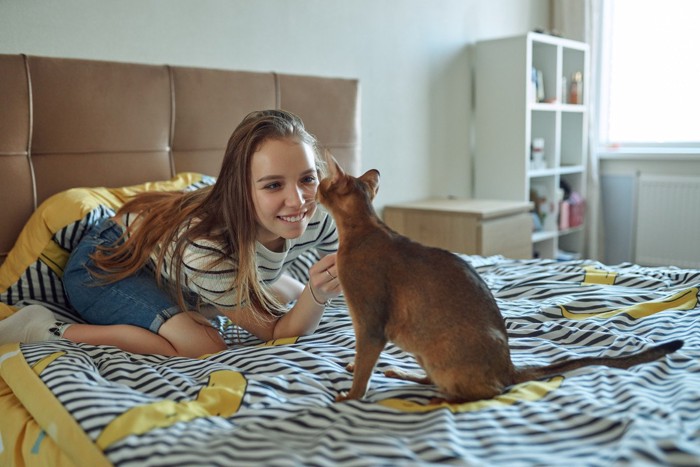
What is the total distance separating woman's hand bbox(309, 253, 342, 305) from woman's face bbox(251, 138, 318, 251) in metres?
0.13

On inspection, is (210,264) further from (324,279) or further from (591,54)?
(591,54)

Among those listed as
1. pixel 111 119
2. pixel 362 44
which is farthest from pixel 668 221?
pixel 111 119

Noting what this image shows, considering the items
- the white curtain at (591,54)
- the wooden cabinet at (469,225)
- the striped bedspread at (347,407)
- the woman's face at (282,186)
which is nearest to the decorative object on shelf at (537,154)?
the white curtain at (591,54)

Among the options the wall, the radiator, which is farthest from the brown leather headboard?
the radiator

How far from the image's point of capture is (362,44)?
120 inches

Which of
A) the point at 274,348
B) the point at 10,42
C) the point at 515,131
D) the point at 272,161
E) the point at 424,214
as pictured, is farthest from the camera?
the point at 515,131

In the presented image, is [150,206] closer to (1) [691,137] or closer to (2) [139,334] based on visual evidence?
(2) [139,334]

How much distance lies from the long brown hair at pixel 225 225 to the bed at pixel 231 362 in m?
0.16

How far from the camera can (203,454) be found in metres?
0.86

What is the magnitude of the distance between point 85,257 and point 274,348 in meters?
0.64

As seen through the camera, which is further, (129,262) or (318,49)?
(318,49)

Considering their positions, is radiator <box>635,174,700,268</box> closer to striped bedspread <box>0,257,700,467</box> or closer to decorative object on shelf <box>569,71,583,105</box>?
decorative object on shelf <box>569,71,583,105</box>

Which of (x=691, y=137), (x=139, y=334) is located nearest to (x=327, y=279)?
(x=139, y=334)

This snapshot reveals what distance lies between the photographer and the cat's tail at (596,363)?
108 centimetres
